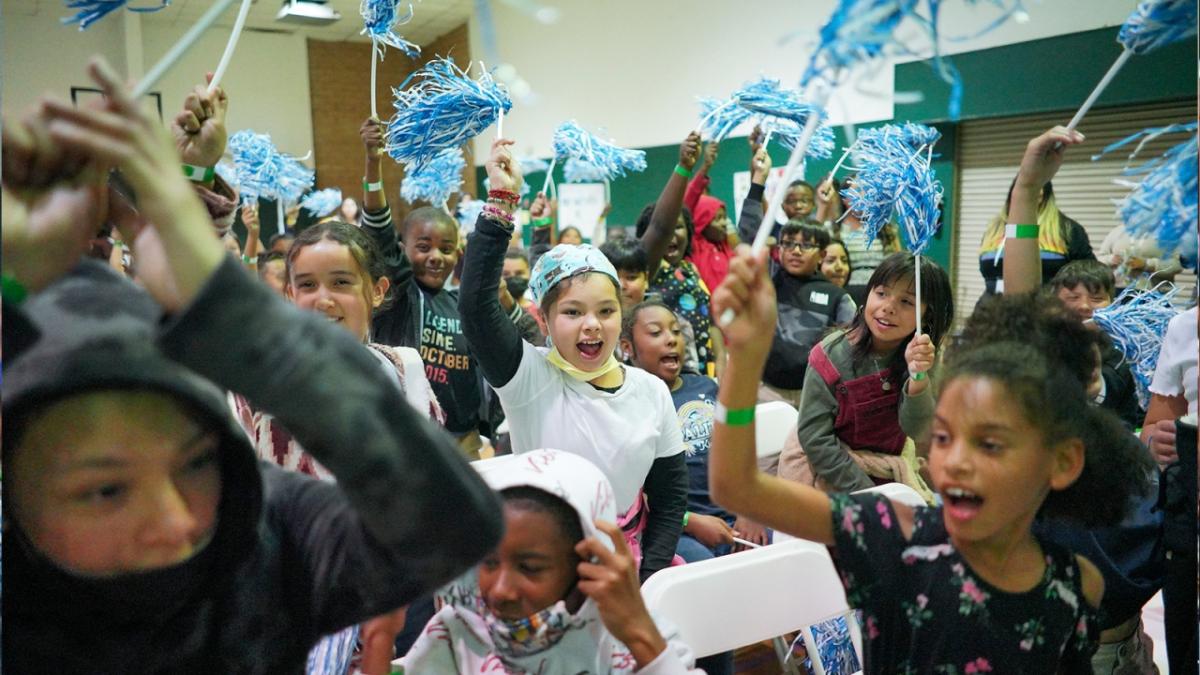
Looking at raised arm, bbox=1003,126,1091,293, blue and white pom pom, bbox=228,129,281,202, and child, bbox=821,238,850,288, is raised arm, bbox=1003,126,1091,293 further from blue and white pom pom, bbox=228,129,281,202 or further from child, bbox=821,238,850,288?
blue and white pom pom, bbox=228,129,281,202

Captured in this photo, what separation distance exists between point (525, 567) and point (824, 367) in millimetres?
1345

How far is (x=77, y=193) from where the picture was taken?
58cm

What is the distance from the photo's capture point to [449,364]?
276cm

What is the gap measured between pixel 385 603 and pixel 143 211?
0.38m

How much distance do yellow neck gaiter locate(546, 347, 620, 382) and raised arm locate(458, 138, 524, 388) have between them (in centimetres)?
12

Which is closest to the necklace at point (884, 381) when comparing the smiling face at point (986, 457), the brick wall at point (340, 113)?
the smiling face at point (986, 457)

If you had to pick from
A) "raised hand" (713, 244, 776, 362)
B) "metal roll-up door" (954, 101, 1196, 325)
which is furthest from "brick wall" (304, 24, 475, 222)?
"raised hand" (713, 244, 776, 362)

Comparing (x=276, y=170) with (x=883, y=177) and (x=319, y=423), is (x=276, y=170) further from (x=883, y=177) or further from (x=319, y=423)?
(x=319, y=423)

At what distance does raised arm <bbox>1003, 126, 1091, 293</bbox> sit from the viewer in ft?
4.11

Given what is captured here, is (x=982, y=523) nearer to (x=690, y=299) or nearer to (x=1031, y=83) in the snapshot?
(x=690, y=299)

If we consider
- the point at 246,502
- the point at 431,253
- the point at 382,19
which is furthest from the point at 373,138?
the point at 246,502

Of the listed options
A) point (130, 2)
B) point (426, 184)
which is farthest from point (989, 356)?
point (426, 184)

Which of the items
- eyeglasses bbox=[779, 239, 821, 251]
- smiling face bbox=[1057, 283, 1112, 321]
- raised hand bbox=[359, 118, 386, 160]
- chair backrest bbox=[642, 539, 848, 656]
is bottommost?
chair backrest bbox=[642, 539, 848, 656]

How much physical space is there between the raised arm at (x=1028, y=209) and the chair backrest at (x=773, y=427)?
1172 millimetres
